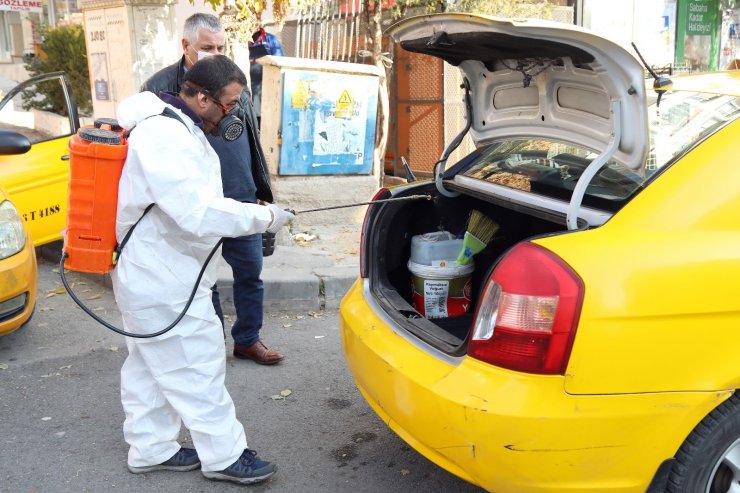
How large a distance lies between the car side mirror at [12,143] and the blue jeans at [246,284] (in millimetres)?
1979

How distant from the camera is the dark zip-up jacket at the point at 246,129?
4.16m

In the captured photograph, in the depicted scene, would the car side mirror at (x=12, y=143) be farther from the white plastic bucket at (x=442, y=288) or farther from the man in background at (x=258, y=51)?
the man in background at (x=258, y=51)

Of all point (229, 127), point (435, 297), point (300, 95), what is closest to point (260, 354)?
point (435, 297)

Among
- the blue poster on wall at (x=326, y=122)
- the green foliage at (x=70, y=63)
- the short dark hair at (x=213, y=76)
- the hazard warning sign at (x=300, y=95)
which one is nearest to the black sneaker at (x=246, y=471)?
the short dark hair at (x=213, y=76)

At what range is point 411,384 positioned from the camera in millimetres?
2652

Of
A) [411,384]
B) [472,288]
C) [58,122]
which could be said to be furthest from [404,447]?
[58,122]

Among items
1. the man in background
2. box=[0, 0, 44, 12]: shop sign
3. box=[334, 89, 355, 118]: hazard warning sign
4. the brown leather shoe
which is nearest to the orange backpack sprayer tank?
the brown leather shoe

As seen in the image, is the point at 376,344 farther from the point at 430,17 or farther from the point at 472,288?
the point at 430,17

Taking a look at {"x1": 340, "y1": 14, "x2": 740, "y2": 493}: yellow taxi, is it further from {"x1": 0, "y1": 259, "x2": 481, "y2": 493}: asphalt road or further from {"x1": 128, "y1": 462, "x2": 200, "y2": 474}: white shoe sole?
{"x1": 128, "y1": 462, "x2": 200, "y2": 474}: white shoe sole

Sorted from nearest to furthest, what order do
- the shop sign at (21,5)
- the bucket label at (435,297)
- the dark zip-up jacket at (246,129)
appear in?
the bucket label at (435,297) → the dark zip-up jacket at (246,129) → the shop sign at (21,5)

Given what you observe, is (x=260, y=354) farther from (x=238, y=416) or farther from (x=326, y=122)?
(x=326, y=122)

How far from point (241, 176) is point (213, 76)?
129 cm

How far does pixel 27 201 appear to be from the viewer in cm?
590

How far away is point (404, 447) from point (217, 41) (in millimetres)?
2326
